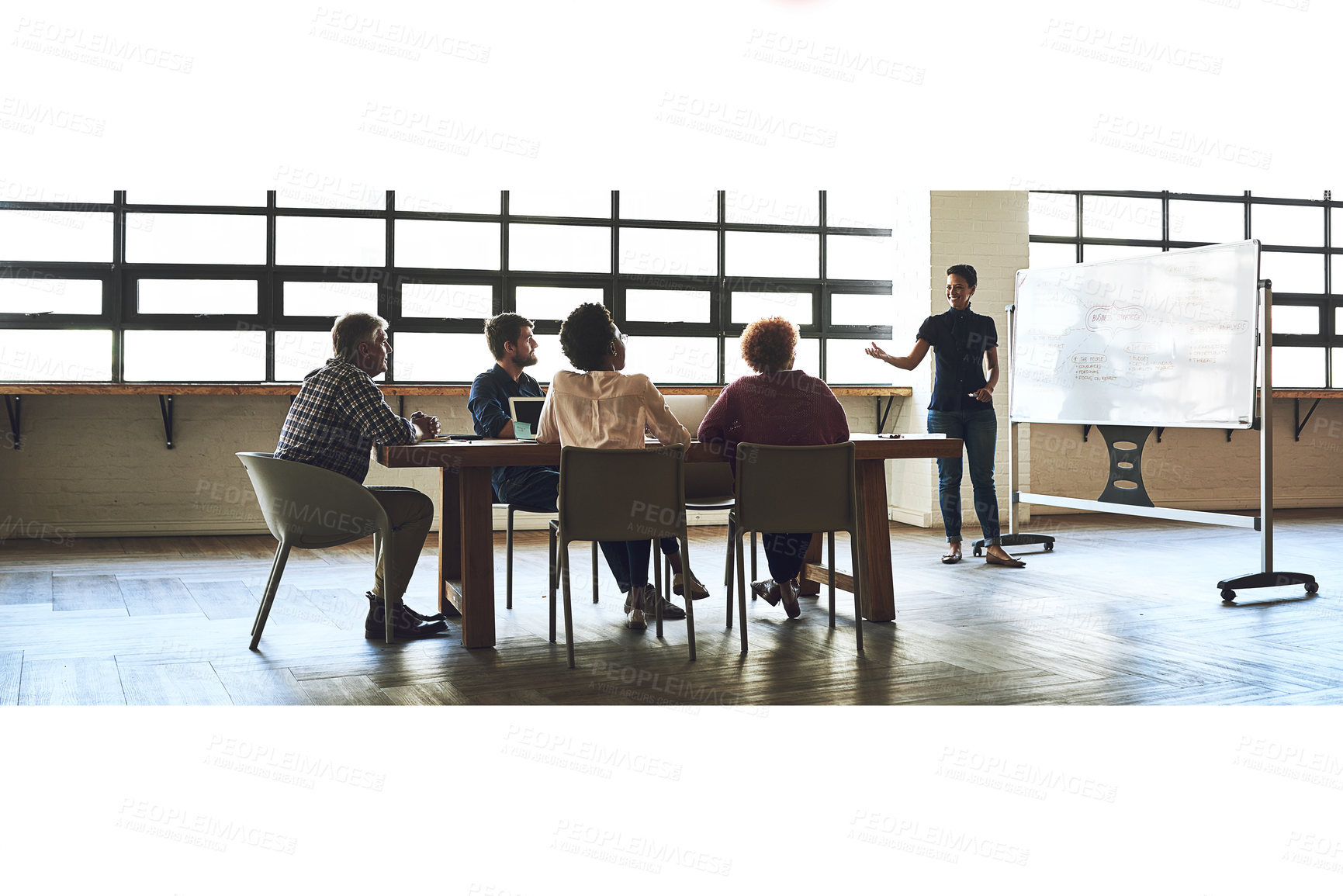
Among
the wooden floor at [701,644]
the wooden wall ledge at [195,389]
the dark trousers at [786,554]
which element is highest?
the wooden wall ledge at [195,389]

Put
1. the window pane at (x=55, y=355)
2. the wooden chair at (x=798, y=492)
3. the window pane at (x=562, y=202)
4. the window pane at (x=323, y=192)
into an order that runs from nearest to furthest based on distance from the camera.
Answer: the wooden chair at (x=798, y=492), the window pane at (x=55, y=355), the window pane at (x=323, y=192), the window pane at (x=562, y=202)

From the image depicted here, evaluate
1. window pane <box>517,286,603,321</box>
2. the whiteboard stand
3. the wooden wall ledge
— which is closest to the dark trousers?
the whiteboard stand

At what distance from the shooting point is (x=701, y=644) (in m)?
3.21

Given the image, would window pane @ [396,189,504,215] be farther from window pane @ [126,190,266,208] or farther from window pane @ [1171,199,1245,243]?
window pane @ [1171,199,1245,243]

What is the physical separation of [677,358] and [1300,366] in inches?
187

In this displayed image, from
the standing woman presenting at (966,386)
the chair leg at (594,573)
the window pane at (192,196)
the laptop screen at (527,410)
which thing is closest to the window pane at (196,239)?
the window pane at (192,196)

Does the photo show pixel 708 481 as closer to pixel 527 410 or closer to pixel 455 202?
pixel 527 410

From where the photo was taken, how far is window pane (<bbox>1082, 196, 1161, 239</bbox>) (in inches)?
285

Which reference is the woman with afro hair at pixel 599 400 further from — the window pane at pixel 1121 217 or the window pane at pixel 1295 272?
the window pane at pixel 1295 272

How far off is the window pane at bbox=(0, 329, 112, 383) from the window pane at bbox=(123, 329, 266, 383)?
0.14m

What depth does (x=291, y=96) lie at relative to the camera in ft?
3.66

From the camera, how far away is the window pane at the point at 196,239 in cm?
598

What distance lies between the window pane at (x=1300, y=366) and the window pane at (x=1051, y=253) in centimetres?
184

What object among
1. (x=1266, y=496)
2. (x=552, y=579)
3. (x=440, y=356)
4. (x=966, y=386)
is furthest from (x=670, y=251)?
(x=1266, y=496)
